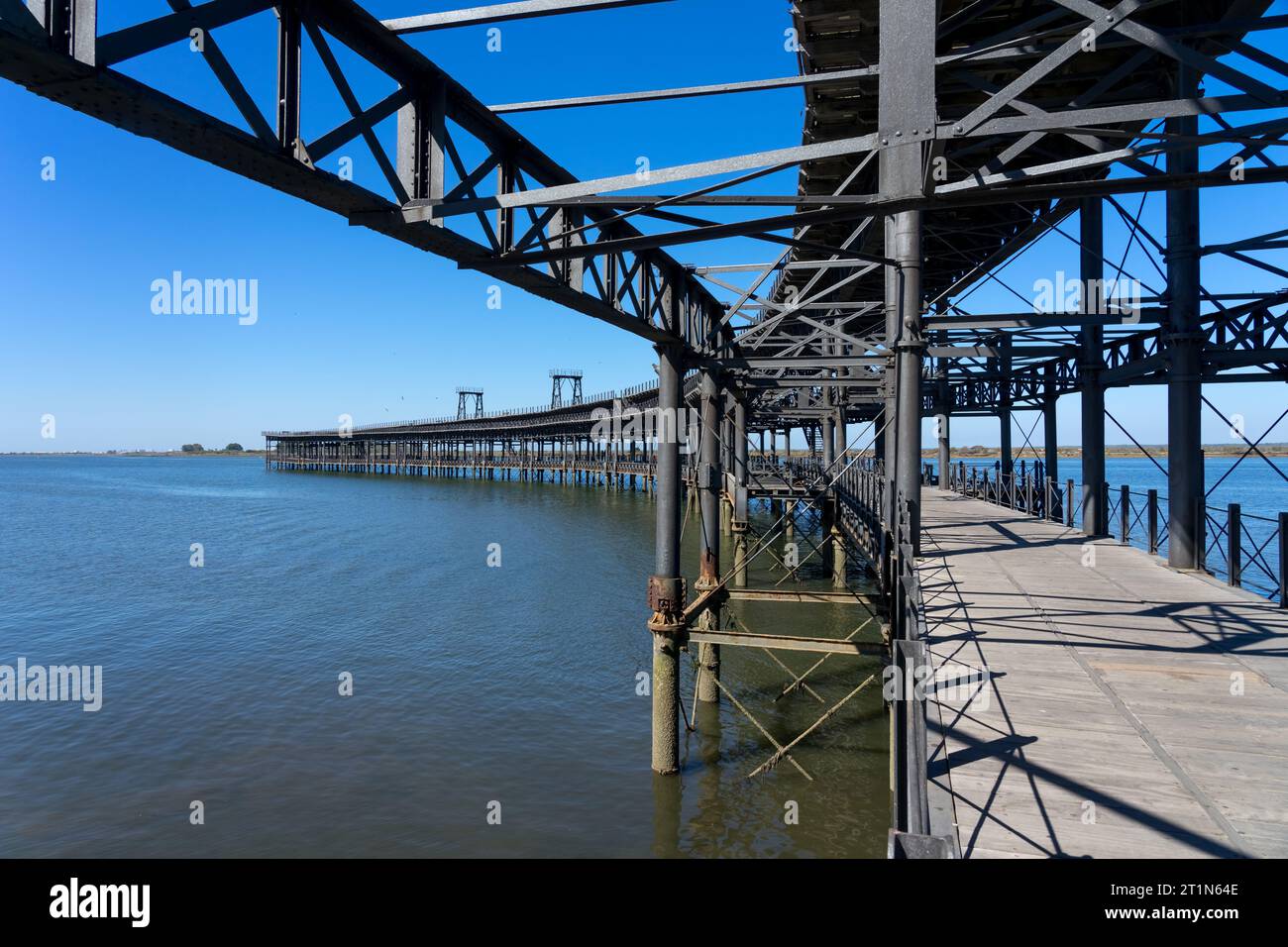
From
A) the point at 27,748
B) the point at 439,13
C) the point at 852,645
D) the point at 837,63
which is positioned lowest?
the point at 27,748

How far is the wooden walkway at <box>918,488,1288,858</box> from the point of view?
17.0 ft

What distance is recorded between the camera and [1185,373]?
14281 millimetres

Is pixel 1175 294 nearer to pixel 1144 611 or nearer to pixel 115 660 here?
pixel 1144 611

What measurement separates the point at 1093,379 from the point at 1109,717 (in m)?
15.2

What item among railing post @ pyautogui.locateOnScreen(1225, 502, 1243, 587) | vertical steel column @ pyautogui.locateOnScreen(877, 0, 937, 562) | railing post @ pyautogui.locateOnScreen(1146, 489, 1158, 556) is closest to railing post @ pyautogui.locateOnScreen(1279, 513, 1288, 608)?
railing post @ pyautogui.locateOnScreen(1225, 502, 1243, 587)

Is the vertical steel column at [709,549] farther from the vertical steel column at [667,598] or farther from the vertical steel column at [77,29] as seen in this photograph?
the vertical steel column at [77,29]

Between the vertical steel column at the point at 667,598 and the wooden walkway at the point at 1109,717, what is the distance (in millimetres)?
3878

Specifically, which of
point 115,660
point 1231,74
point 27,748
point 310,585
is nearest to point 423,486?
point 310,585

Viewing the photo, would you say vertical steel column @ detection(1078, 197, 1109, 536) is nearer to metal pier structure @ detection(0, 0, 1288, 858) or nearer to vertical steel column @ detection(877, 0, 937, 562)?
metal pier structure @ detection(0, 0, 1288, 858)

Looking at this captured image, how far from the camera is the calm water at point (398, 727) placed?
1050 cm

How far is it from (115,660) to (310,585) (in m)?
9.97

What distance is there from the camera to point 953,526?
20.7 metres

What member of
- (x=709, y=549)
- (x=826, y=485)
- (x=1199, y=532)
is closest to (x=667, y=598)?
(x=709, y=549)

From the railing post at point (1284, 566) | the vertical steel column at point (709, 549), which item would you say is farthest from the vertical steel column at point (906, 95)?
the railing post at point (1284, 566)
